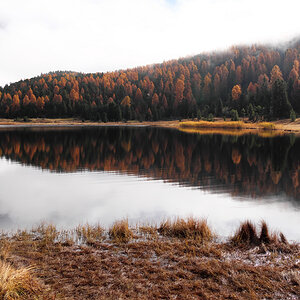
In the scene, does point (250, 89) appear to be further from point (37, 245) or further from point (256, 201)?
point (37, 245)

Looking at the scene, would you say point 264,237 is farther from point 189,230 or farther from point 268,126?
point 268,126

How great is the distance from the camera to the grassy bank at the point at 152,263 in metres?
5.58

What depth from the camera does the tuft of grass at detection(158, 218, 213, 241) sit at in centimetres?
889

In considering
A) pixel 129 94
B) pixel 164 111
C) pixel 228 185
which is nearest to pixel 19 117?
pixel 129 94

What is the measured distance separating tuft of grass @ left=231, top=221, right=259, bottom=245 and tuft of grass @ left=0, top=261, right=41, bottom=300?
595cm

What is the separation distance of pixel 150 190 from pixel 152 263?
938 cm

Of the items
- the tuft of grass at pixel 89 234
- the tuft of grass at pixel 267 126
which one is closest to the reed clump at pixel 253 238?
the tuft of grass at pixel 89 234

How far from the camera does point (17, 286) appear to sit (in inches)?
200

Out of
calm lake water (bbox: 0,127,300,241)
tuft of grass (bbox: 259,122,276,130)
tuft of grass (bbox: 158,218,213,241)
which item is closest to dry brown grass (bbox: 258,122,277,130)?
tuft of grass (bbox: 259,122,276,130)

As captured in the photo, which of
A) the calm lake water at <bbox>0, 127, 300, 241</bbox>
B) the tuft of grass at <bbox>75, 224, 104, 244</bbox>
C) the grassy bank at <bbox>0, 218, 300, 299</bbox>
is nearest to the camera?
the grassy bank at <bbox>0, 218, 300, 299</bbox>

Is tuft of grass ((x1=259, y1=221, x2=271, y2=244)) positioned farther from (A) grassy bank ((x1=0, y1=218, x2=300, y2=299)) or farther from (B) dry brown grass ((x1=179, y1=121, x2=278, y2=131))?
(B) dry brown grass ((x1=179, y1=121, x2=278, y2=131))

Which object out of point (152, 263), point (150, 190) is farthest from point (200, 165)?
point (152, 263)

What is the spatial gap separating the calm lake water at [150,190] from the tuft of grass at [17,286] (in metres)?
5.18

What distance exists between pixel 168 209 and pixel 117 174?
361 inches
